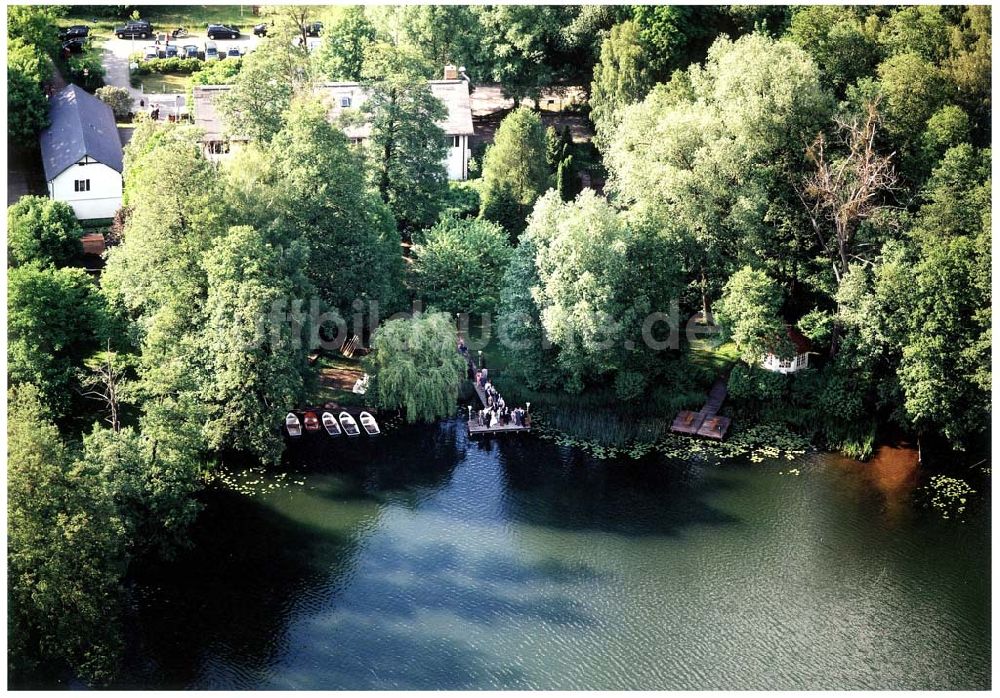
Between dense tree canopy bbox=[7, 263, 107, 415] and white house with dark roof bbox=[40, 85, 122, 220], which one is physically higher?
white house with dark roof bbox=[40, 85, 122, 220]

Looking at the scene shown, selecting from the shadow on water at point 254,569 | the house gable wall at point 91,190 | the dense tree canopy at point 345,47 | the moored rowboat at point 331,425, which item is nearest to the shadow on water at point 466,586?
the shadow on water at point 254,569

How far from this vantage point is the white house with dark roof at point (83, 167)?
82375mm

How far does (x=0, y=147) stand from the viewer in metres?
57.2

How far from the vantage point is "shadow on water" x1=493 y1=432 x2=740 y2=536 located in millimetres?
60219

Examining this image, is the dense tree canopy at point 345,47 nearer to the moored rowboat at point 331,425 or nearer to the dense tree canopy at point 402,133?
the dense tree canopy at point 402,133

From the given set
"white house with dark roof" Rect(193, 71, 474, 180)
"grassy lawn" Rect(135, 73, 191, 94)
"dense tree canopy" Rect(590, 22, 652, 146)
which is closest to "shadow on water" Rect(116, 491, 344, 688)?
"white house with dark roof" Rect(193, 71, 474, 180)

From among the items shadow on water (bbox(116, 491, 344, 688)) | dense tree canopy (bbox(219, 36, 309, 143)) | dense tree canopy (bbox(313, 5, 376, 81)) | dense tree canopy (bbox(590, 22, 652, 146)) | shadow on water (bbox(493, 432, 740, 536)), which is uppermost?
dense tree canopy (bbox(313, 5, 376, 81))

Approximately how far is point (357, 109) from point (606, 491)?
31.1 meters

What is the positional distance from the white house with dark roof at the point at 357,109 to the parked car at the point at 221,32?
2407 centimetres

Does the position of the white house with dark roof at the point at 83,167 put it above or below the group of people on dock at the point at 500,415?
above

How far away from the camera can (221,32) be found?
11031cm

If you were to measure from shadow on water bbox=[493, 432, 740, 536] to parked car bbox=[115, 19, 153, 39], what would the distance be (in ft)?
197

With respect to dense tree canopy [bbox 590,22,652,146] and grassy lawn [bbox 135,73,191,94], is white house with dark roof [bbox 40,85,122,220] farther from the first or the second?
dense tree canopy [bbox 590,22,652,146]

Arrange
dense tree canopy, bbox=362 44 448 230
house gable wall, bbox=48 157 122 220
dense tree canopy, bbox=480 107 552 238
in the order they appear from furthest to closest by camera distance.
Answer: house gable wall, bbox=48 157 122 220 → dense tree canopy, bbox=480 107 552 238 → dense tree canopy, bbox=362 44 448 230
